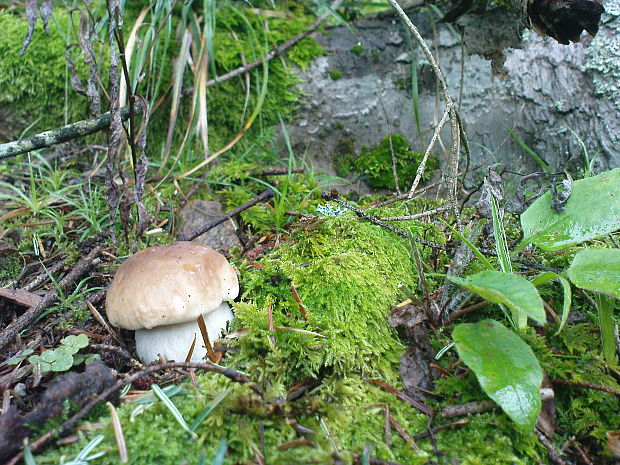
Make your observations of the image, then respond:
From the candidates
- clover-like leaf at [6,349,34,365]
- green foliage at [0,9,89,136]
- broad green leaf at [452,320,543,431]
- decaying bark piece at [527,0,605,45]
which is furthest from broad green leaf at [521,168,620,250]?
green foliage at [0,9,89,136]

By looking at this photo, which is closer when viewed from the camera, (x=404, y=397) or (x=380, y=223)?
(x=404, y=397)

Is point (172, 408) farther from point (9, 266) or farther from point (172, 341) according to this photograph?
point (9, 266)

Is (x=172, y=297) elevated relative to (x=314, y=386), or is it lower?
elevated

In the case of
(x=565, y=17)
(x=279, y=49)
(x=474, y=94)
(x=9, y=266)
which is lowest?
(x=9, y=266)

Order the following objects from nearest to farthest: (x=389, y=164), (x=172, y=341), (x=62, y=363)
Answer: (x=62, y=363) < (x=172, y=341) < (x=389, y=164)

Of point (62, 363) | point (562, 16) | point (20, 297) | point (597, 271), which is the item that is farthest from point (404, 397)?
point (562, 16)

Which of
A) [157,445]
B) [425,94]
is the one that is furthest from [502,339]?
[425,94]

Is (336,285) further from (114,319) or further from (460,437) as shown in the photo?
(114,319)
